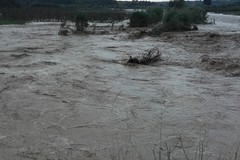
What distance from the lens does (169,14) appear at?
3806 cm

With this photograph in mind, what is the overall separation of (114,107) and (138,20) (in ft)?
101

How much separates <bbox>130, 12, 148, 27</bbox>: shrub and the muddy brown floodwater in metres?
21.9

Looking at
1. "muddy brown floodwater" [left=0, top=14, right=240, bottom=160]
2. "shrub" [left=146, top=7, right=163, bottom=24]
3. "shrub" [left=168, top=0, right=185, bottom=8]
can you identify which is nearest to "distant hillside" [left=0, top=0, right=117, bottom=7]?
"shrub" [left=168, top=0, right=185, bottom=8]

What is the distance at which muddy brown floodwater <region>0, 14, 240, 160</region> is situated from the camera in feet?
23.2

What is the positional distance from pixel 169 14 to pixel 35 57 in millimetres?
23151

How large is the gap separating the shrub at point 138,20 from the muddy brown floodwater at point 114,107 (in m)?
21.9

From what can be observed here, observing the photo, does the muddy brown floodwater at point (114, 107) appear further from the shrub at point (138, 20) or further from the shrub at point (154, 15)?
the shrub at point (154, 15)

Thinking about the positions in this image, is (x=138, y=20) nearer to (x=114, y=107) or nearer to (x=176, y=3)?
(x=176, y=3)

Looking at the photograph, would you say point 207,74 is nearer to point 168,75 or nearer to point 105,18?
point 168,75

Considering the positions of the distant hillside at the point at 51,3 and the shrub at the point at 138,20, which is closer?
the shrub at the point at 138,20

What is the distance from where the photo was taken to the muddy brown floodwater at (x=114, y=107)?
7062 mm

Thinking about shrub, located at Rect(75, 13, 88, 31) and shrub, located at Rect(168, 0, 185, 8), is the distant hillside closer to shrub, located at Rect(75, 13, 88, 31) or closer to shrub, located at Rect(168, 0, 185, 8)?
shrub, located at Rect(168, 0, 185, 8)

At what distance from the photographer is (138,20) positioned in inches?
1561

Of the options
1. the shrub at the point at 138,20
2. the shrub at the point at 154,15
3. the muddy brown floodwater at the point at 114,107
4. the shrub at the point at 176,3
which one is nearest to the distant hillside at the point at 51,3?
the shrub at the point at 176,3
